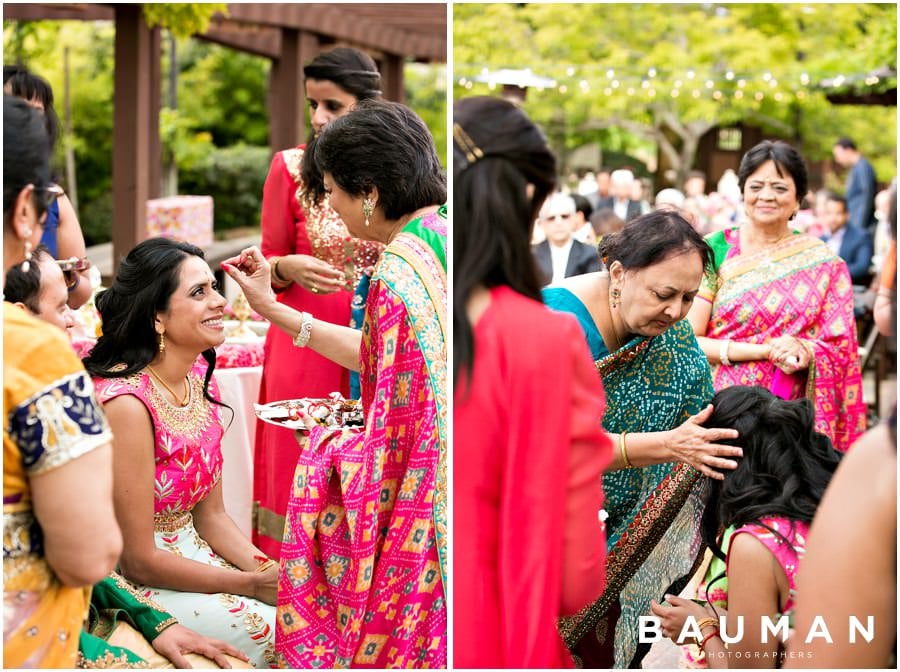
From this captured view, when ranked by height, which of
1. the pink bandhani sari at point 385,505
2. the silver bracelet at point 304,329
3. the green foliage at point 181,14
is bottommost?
the pink bandhani sari at point 385,505

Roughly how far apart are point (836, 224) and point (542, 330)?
8.94 m

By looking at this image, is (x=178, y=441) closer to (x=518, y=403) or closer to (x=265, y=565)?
(x=265, y=565)

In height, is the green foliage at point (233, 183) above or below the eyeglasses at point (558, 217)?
above

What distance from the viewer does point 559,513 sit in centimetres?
205

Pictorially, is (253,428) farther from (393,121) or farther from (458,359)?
(458,359)

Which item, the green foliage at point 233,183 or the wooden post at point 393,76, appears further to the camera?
the green foliage at point 233,183

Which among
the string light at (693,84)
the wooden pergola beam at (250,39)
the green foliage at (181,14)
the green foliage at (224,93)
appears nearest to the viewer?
the green foliage at (181,14)

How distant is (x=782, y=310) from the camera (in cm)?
375

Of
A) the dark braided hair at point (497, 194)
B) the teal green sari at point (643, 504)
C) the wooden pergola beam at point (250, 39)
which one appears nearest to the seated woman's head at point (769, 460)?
the teal green sari at point (643, 504)

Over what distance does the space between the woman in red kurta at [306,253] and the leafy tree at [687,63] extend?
536 inches

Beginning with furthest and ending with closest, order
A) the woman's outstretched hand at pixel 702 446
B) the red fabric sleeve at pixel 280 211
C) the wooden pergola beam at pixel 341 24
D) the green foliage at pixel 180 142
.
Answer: the green foliage at pixel 180 142, the wooden pergola beam at pixel 341 24, the red fabric sleeve at pixel 280 211, the woman's outstretched hand at pixel 702 446

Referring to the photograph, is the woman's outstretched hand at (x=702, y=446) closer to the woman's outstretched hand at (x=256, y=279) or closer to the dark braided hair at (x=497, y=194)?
the dark braided hair at (x=497, y=194)

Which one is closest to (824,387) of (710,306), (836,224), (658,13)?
(710,306)

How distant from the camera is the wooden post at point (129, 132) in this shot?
23.6 ft
